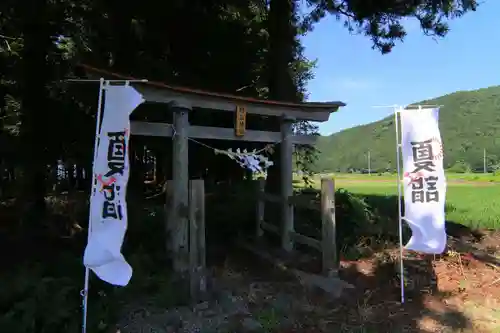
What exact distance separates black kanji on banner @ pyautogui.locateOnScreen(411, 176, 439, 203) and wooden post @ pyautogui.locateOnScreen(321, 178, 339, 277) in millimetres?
1034

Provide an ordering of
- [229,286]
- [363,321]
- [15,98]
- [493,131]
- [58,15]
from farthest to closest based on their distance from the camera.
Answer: [493,131]
[15,98]
[58,15]
[229,286]
[363,321]

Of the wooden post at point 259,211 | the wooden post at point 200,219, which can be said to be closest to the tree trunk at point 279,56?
the wooden post at point 259,211

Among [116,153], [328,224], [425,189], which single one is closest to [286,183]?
[328,224]

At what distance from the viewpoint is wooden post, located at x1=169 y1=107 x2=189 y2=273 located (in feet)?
19.0

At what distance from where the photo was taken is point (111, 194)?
14.4ft

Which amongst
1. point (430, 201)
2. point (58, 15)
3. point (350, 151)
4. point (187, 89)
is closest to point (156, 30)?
point (58, 15)

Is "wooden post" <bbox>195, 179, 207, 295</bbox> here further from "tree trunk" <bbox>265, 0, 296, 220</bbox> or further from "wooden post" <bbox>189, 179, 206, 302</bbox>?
"tree trunk" <bbox>265, 0, 296, 220</bbox>

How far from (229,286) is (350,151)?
79.0 metres

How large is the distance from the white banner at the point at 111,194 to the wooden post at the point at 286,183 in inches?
127

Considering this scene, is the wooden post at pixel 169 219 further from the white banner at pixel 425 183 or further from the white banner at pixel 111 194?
the white banner at pixel 425 183

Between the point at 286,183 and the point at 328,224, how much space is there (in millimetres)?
1576

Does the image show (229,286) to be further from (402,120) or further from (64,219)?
(64,219)

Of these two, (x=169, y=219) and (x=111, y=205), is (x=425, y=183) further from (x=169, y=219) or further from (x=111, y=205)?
(x=111, y=205)

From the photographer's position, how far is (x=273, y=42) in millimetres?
9016
